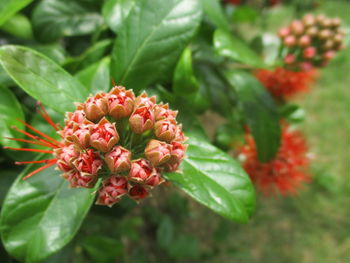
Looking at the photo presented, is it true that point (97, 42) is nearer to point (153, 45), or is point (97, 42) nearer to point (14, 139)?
point (153, 45)

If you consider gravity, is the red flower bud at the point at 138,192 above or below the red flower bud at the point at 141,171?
below

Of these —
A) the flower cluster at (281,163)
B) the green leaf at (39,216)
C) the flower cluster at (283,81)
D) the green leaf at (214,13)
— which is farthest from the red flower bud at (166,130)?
the flower cluster at (283,81)

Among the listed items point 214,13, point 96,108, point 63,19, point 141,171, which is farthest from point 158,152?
point 63,19

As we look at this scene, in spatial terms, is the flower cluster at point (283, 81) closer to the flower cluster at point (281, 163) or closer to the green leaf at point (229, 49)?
the flower cluster at point (281, 163)

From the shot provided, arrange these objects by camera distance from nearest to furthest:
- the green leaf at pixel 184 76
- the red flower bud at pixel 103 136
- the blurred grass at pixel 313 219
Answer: the red flower bud at pixel 103 136
the green leaf at pixel 184 76
the blurred grass at pixel 313 219

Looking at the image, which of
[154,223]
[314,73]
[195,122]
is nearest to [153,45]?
[195,122]

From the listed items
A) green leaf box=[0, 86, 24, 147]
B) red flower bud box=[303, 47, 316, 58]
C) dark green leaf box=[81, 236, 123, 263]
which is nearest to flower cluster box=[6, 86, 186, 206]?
green leaf box=[0, 86, 24, 147]

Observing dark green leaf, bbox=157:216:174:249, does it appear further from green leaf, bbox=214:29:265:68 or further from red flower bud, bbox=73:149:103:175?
red flower bud, bbox=73:149:103:175
